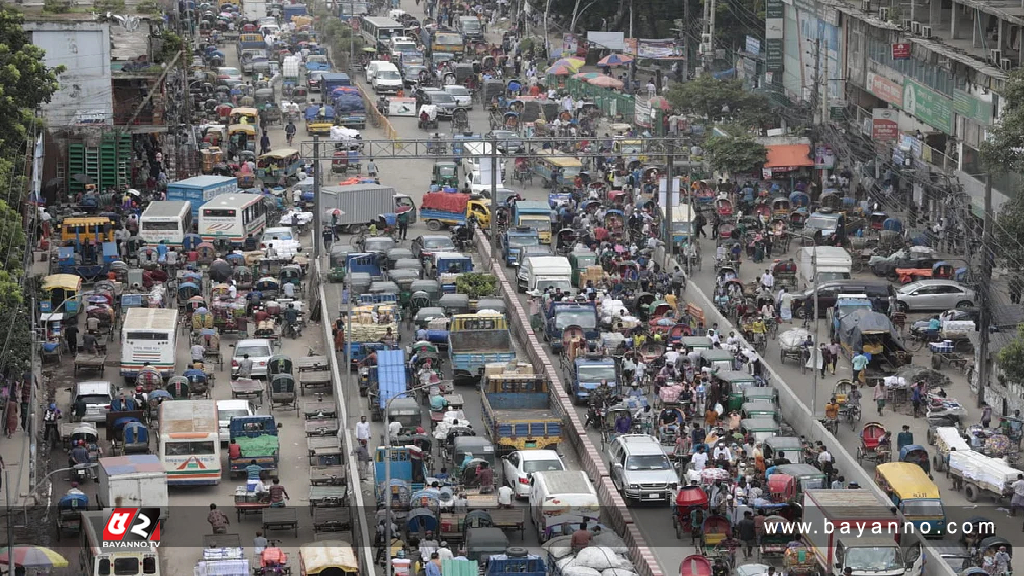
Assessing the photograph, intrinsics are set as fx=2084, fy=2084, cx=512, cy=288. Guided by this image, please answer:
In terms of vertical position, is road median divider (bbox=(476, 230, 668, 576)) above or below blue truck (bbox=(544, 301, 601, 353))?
below

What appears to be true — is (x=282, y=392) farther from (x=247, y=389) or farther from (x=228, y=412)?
(x=228, y=412)

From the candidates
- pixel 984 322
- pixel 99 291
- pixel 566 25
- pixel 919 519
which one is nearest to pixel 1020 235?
pixel 984 322

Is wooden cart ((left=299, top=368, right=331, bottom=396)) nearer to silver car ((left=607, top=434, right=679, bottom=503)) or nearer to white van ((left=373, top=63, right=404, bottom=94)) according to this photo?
silver car ((left=607, top=434, right=679, bottom=503))

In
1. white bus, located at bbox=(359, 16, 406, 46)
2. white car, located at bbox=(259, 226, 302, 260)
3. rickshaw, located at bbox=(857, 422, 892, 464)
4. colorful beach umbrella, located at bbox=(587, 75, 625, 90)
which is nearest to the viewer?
rickshaw, located at bbox=(857, 422, 892, 464)

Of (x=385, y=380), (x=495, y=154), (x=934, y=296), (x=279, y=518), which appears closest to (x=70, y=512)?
(x=279, y=518)

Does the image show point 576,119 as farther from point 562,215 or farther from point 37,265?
point 37,265

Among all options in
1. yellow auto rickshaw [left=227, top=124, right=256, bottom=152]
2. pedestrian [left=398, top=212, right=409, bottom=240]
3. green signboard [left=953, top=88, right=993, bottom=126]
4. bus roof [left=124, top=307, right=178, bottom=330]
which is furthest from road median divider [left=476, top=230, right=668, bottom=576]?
yellow auto rickshaw [left=227, top=124, right=256, bottom=152]
